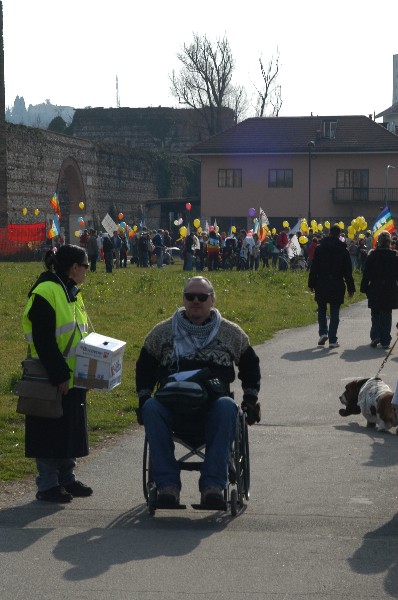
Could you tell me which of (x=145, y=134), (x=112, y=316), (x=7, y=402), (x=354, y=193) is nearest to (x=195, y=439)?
(x=7, y=402)

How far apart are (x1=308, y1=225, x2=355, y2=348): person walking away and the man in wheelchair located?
981 cm

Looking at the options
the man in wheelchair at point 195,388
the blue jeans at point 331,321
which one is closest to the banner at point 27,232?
the blue jeans at point 331,321

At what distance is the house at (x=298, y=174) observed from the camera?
6881cm

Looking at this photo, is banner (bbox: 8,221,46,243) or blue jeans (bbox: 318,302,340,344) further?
banner (bbox: 8,221,46,243)

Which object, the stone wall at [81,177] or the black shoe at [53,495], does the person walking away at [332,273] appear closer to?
the black shoe at [53,495]

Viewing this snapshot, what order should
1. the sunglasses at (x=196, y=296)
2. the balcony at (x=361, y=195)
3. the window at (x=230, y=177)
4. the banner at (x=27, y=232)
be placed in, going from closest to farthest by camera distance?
the sunglasses at (x=196, y=296) < the banner at (x=27, y=232) < the balcony at (x=361, y=195) < the window at (x=230, y=177)

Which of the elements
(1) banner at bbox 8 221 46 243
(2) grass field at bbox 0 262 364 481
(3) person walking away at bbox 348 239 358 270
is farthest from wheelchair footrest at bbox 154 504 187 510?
(1) banner at bbox 8 221 46 243

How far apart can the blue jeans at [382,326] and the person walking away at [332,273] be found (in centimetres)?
48

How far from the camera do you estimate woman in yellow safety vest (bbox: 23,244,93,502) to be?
757 centimetres

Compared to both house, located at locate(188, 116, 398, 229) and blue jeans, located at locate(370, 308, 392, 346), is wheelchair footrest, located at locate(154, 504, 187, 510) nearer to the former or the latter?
blue jeans, located at locate(370, 308, 392, 346)

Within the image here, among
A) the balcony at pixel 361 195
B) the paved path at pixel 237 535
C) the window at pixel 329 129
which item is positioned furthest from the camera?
the window at pixel 329 129

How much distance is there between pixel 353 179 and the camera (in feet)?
227

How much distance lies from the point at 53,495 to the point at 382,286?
405 inches

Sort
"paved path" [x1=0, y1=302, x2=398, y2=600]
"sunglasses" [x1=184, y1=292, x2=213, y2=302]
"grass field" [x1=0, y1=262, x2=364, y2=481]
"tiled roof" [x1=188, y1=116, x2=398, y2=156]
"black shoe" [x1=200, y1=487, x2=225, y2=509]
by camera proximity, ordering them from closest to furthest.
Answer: "paved path" [x1=0, y1=302, x2=398, y2=600], "black shoe" [x1=200, y1=487, x2=225, y2=509], "sunglasses" [x1=184, y1=292, x2=213, y2=302], "grass field" [x1=0, y1=262, x2=364, y2=481], "tiled roof" [x1=188, y1=116, x2=398, y2=156]
